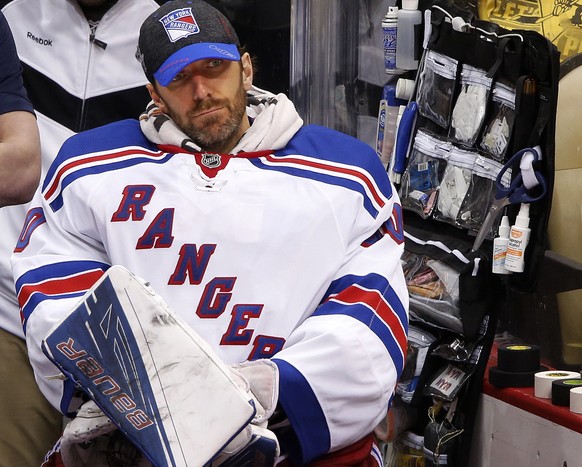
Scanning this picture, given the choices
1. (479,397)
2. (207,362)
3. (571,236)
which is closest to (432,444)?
(479,397)

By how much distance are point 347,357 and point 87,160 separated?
2.43ft

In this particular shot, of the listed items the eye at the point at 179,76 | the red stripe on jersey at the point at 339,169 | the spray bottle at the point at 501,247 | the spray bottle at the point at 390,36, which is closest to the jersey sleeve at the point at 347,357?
the red stripe on jersey at the point at 339,169

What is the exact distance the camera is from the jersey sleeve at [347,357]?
2.34 meters

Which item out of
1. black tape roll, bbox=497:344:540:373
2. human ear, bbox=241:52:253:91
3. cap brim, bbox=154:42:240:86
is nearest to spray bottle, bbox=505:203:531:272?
black tape roll, bbox=497:344:540:373

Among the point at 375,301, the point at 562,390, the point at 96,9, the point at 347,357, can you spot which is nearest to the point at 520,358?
the point at 562,390

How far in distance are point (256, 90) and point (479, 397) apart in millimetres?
1174

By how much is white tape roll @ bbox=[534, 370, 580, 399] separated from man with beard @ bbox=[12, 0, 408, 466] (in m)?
0.75

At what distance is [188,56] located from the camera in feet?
8.60

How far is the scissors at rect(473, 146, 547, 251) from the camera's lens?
315cm

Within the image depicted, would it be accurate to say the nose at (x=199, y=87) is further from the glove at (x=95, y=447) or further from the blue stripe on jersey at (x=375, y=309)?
the glove at (x=95, y=447)

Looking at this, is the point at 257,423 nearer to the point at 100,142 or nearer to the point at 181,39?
the point at 100,142

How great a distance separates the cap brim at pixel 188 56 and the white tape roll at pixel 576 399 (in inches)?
46.9

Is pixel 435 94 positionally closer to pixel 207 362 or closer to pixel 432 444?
pixel 432 444

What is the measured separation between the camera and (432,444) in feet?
11.5
